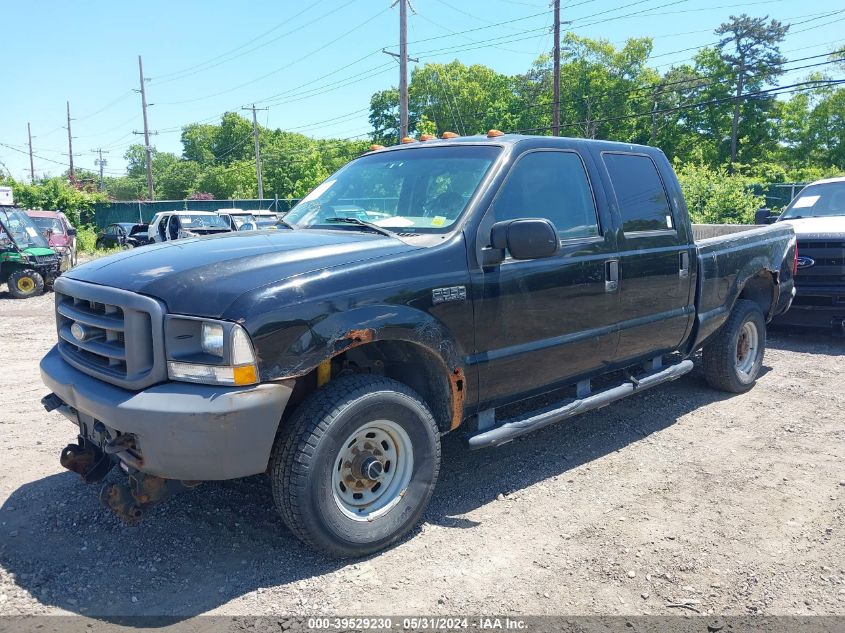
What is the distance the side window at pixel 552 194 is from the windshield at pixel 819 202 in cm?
648

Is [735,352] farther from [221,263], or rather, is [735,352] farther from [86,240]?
[86,240]

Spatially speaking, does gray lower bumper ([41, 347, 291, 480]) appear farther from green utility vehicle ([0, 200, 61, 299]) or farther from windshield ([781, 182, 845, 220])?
green utility vehicle ([0, 200, 61, 299])

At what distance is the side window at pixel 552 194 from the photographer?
3941mm

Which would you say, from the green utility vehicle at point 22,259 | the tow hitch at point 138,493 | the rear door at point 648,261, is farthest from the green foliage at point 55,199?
the tow hitch at point 138,493

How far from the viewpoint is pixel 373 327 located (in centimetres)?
314

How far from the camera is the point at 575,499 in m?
3.99

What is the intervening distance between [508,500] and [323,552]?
128cm

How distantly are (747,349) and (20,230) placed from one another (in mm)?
15077

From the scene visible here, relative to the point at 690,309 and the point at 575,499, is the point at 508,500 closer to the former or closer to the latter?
the point at 575,499

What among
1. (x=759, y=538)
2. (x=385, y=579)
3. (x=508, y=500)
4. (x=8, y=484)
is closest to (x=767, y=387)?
(x=759, y=538)

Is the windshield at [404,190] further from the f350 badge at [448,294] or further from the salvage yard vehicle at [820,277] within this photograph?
the salvage yard vehicle at [820,277]

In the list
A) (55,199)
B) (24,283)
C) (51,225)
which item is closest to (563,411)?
(24,283)

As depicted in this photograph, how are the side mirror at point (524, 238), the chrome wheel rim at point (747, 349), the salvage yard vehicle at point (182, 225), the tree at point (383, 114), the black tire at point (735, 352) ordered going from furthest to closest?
the tree at point (383, 114) → the salvage yard vehicle at point (182, 225) → the chrome wheel rim at point (747, 349) → the black tire at point (735, 352) → the side mirror at point (524, 238)

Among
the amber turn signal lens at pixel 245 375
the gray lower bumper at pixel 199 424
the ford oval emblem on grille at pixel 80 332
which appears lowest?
the gray lower bumper at pixel 199 424
